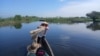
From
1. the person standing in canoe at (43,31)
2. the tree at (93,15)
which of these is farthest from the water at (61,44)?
the tree at (93,15)

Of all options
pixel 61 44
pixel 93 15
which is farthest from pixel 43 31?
pixel 93 15

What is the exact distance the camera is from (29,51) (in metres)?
7.93

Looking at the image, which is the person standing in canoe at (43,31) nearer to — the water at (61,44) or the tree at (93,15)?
the water at (61,44)

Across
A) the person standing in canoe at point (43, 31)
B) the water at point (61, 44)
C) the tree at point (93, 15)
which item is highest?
the person standing in canoe at point (43, 31)

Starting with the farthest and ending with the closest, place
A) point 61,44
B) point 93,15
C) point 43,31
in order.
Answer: point 93,15, point 61,44, point 43,31

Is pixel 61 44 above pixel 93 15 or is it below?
above

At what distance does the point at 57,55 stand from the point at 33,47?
3.56 m

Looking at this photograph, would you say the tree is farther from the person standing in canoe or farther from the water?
the person standing in canoe

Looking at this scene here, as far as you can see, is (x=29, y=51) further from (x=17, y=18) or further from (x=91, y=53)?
(x=17, y=18)

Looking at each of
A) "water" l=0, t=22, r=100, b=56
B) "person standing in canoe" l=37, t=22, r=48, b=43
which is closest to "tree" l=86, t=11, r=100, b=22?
"water" l=0, t=22, r=100, b=56

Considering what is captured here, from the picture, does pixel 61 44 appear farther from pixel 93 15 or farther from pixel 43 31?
pixel 93 15

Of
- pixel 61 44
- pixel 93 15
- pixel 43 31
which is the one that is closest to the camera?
pixel 43 31

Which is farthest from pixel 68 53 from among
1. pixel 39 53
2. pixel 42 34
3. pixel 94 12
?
pixel 94 12

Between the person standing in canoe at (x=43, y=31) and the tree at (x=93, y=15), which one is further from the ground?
the person standing in canoe at (x=43, y=31)
